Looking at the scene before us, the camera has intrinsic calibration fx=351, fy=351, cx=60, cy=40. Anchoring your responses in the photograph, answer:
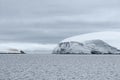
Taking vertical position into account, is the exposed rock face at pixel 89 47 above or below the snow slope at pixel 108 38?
below

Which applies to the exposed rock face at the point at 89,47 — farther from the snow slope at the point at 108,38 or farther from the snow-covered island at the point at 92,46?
the snow slope at the point at 108,38

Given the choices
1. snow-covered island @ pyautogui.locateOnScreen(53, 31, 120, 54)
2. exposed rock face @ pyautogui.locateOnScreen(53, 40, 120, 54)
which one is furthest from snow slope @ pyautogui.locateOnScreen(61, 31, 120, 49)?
exposed rock face @ pyautogui.locateOnScreen(53, 40, 120, 54)

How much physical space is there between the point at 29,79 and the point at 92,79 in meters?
6.91

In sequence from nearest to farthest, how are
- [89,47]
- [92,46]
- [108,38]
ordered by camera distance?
[92,46] < [89,47] < [108,38]

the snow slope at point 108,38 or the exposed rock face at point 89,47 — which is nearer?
the exposed rock face at point 89,47

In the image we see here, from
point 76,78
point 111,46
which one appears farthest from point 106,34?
point 76,78

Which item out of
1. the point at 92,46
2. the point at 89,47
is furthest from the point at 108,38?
the point at 89,47

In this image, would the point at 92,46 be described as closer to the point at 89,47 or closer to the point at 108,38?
the point at 89,47

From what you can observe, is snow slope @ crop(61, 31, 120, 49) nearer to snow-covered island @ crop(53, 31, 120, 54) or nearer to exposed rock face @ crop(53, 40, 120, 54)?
snow-covered island @ crop(53, 31, 120, 54)

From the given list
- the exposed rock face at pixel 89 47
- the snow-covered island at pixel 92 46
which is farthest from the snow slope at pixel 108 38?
the exposed rock face at pixel 89 47

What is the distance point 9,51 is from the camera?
15650 cm

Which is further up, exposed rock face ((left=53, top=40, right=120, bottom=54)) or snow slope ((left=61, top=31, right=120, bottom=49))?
snow slope ((left=61, top=31, right=120, bottom=49))

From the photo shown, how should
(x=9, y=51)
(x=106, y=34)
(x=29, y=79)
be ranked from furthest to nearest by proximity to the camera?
1. (x=9, y=51)
2. (x=106, y=34)
3. (x=29, y=79)

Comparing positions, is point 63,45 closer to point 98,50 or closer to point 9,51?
point 98,50
